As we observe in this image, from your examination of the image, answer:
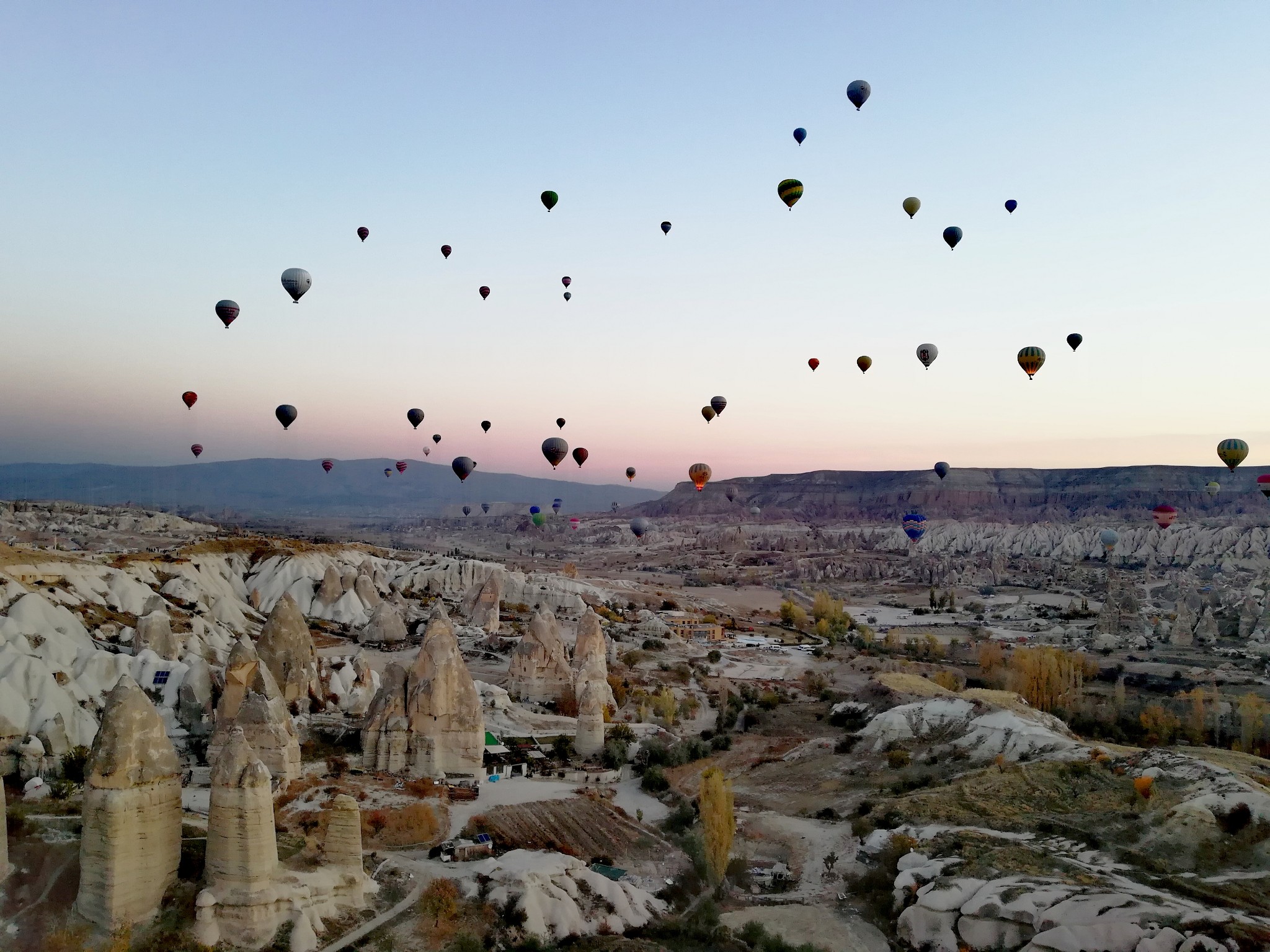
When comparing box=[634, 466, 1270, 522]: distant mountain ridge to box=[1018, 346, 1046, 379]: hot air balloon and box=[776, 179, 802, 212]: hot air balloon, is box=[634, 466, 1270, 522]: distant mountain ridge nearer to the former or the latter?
box=[1018, 346, 1046, 379]: hot air balloon

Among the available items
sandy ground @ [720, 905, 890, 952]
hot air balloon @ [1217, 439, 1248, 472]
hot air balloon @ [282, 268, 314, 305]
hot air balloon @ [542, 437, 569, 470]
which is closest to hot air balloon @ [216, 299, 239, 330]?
hot air balloon @ [282, 268, 314, 305]

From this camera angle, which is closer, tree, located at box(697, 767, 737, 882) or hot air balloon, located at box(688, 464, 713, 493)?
tree, located at box(697, 767, 737, 882)

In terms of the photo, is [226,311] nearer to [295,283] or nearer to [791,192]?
[295,283]

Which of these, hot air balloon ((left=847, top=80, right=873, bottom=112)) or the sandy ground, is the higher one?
hot air balloon ((left=847, top=80, right=873, bottom=112))

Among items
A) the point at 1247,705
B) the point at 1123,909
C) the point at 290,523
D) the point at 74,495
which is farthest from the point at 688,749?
the point at 74,495

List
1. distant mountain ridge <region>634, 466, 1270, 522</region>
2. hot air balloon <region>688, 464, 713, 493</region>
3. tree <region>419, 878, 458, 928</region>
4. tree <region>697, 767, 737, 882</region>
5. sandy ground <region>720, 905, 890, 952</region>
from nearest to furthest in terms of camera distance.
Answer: tree <region>419, 878, 458, 928</region> → sandy ground <region>720, 905, 890, 952</region> → tree <region>697, 767, 737, 882</region> → hot air balloon <region>688, 464, 713, 493</region> → distant mountain ridge <region>634, 466, 1270, 522</region>

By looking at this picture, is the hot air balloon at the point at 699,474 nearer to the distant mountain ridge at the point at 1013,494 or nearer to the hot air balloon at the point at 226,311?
the hot air balloon at the point at 226,311

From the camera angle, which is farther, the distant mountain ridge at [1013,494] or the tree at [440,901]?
the distant mountain ridge at [1013,494]

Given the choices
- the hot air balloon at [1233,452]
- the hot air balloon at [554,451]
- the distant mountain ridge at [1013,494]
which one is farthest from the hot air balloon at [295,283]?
the distant mountain ridge at [1013,494]
